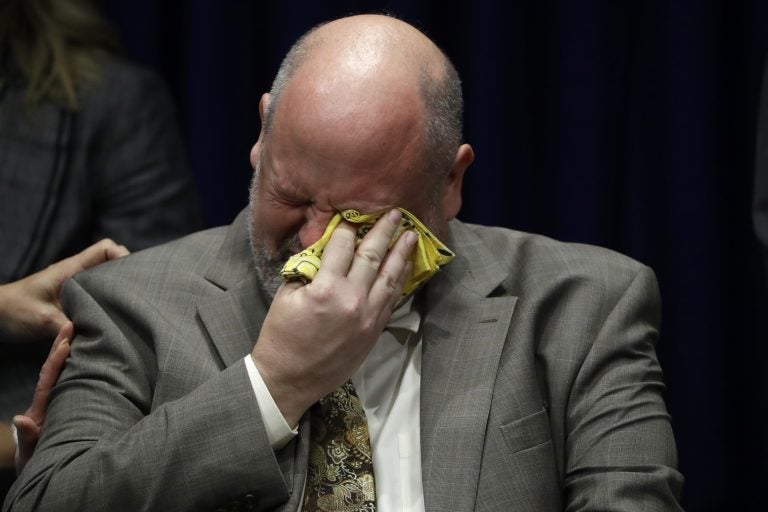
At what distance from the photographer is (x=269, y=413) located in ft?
6.09

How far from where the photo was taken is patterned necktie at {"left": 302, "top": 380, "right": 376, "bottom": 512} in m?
1.92

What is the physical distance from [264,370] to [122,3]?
1.61 m

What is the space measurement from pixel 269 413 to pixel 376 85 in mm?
499

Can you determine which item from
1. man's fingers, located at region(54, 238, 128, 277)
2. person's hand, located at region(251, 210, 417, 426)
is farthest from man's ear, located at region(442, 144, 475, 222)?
man's fingers, located at region(54, 238, 128, 277)

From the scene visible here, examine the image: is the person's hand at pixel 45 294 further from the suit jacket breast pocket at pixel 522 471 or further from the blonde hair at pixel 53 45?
the suit jacket breast pocket at pixel 522 471

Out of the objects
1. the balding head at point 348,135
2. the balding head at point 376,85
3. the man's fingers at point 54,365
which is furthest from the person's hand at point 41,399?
the balding head at point 376,85

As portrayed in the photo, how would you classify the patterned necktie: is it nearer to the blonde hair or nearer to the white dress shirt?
the white dress shirt

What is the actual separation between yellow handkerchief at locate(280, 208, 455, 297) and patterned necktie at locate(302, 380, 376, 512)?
0.67 feet

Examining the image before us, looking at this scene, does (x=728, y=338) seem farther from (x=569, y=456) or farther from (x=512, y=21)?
(x=569, y=456)

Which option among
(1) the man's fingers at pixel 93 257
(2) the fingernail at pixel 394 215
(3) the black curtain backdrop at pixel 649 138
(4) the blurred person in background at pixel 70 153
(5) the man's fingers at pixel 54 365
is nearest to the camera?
(2) the fingernail at pixel 394 215

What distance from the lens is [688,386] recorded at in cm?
310

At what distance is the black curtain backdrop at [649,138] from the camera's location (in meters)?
3.07

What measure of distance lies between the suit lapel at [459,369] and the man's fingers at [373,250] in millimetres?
218

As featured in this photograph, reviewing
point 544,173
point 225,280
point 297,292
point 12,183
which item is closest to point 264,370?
point 297,292
